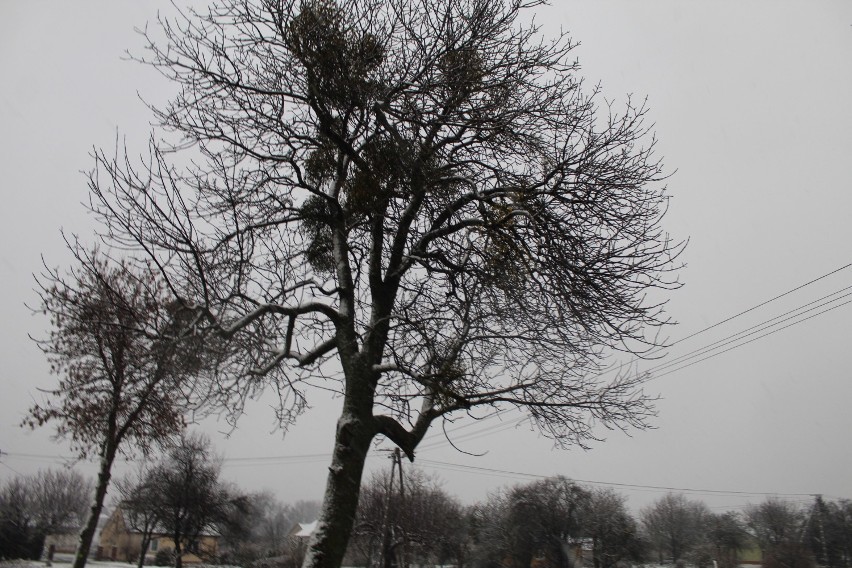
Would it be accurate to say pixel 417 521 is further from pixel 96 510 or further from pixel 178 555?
pixel 96 510

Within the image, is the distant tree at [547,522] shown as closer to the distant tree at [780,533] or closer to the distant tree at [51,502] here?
the distant tree at [780,533]

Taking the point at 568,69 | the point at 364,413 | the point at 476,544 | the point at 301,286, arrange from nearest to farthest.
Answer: the point at 364,413 < the point at 301,286 < the point at 568,69 < the point at 476,544

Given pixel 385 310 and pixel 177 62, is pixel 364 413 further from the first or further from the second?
pixel 177 62

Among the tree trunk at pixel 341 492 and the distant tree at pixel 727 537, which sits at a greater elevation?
the tree trunk at pixel 341 492

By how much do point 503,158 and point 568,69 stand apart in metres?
1.07

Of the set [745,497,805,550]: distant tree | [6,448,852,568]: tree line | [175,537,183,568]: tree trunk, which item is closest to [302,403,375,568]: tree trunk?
[6,448,852,568]: tree line

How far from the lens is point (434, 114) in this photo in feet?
15.5

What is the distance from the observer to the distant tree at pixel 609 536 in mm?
36469

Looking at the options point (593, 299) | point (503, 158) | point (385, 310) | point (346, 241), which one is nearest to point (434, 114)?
point (503, 158)

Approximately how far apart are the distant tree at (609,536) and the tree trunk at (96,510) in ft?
103

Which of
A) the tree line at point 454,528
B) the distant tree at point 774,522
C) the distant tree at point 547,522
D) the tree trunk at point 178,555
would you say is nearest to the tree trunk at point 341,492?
the tree line at point 454,528

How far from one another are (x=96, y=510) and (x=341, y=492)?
1070 cm

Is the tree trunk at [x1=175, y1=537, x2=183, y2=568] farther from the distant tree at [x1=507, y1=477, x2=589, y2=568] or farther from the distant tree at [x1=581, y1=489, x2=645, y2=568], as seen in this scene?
the distant tree at [x1=581, y1=489, x2=645, y2=568]

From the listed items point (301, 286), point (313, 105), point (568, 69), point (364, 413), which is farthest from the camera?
point (568, 69)
